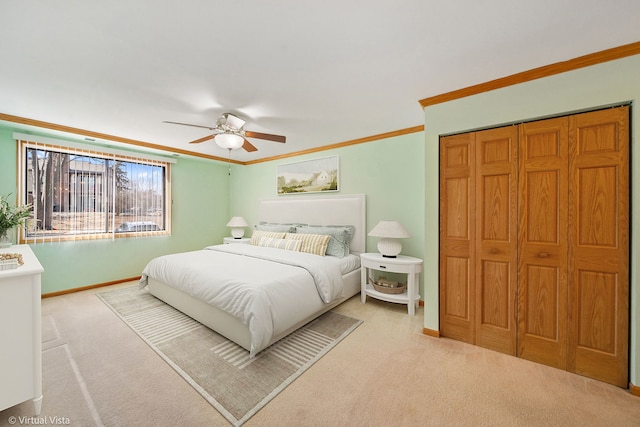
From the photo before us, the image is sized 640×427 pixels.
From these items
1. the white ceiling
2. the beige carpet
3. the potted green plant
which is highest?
the white ceiling

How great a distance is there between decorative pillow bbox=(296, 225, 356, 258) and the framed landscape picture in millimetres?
707

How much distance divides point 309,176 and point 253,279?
2563 millimetres

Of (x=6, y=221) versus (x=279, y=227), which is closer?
(x=6, y=221)

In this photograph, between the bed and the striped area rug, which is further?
the bed

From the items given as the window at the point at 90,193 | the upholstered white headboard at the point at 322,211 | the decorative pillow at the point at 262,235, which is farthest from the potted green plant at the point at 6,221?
the upholstered white headboard at the point at 322,211

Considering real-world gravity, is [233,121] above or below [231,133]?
above

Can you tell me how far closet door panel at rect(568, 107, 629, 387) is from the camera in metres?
1.72

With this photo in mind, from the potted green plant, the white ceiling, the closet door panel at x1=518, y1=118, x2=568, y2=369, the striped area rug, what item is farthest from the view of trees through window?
the closet door panel at x1=518, y1=118, x2=568, y2=369

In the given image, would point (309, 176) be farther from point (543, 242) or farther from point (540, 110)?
point (543, 242)

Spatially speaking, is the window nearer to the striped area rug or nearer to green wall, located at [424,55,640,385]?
the striped area rug

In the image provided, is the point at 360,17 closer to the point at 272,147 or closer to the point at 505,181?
the point at 505,181

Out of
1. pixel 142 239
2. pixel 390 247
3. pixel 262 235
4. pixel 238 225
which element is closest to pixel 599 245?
pixel 390 247

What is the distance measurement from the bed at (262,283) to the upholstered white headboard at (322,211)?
16 mm

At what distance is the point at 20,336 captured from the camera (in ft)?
4.75
